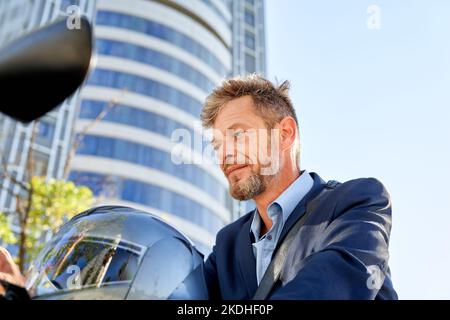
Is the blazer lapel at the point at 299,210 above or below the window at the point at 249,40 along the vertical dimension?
below

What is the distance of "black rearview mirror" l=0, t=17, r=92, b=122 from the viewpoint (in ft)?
3.26

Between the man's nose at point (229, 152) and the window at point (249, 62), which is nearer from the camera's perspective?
the man's nose at point (229, 152)

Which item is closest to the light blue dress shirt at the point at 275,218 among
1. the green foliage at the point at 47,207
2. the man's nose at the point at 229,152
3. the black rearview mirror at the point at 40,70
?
the man's nose at the point at 229,152

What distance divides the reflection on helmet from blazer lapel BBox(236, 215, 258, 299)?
25 centimetres

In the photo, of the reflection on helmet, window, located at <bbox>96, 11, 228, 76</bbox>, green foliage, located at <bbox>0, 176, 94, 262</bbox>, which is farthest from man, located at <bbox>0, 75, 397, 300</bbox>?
window, located at <bbox>96, 11, 228, 76</bbox>

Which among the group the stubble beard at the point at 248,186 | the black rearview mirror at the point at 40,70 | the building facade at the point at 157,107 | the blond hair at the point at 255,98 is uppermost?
the building facade at the point at 157,107

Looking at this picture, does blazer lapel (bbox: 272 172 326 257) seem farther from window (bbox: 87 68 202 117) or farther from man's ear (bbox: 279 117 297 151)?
window (bbox: 87 68 202 117)

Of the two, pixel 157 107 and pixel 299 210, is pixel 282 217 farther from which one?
pixel 157 107

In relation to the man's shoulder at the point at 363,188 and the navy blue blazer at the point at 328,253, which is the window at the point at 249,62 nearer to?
the navy blue blazer at the point at 328,253

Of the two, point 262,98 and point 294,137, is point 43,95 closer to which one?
point 262,98

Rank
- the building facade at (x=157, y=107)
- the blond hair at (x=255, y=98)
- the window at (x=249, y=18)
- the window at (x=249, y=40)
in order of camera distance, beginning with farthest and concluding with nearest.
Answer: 1. the window at (x=249, y=18)
2. the window at (x=249, y=40)
3. the building facade at (x=157, y=107)
4. the blond hair at (x=255, y=98)

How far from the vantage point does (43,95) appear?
1.01m

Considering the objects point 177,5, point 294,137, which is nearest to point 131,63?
point 177,5

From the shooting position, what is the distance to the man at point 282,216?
4.31 feet
